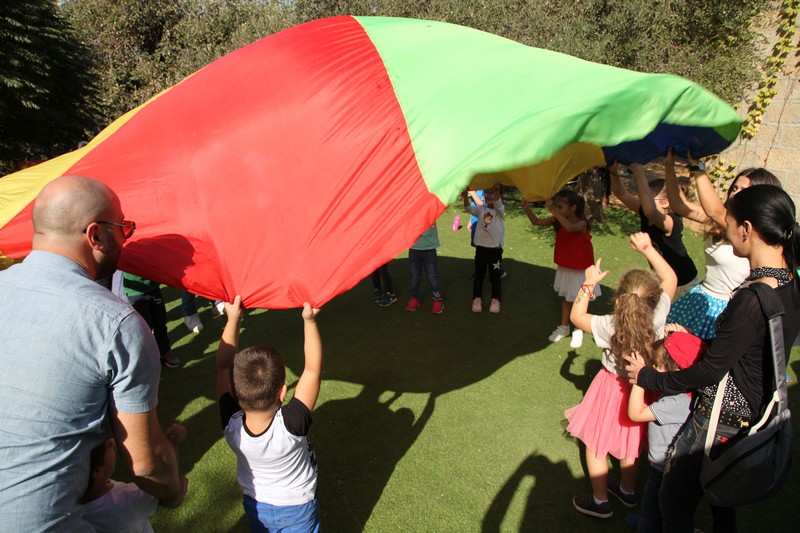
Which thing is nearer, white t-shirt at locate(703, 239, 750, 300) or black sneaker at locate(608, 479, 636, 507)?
black sneaker at locate(608, 479, 636, 507)

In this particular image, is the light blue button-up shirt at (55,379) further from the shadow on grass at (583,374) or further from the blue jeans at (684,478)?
the shadow on grass at (583,374)

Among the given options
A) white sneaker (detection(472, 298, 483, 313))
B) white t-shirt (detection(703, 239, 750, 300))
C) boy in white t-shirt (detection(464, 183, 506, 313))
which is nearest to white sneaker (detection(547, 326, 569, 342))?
boy in white t-shirt (detection(464, 183, 506, 313))

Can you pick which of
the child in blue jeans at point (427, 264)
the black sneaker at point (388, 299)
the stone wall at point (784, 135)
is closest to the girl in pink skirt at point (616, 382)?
the child in blue jeans at point (427, 264)

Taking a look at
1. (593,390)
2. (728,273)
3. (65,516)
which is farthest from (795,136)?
(65,516)

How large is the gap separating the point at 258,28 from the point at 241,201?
14718 millimetres

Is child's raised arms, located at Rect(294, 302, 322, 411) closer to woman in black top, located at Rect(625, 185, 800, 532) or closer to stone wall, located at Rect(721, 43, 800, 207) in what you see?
woman in black top, located at Rect(625, 185, 800, 532)

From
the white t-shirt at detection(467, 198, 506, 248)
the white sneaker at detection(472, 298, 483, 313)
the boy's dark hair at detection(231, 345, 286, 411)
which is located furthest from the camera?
the white sneaker at detection(472, 298, 483, 313)

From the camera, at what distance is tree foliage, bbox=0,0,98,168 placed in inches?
419

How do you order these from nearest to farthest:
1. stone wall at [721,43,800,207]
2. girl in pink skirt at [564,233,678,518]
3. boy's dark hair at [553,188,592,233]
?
1. girl in pink skirt at [564,233,678,518]
2. boy's dark hair at [553,188,592,233]
3. stone wall at [721,43,800,207]

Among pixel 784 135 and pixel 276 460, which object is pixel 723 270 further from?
pixel 784 135

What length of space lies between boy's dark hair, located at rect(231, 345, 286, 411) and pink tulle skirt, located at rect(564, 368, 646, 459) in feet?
6.88

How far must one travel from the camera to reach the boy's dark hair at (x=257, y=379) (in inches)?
84.9

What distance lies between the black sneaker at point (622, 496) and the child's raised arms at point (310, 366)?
2246 millimetres

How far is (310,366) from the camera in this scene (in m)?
2.40
